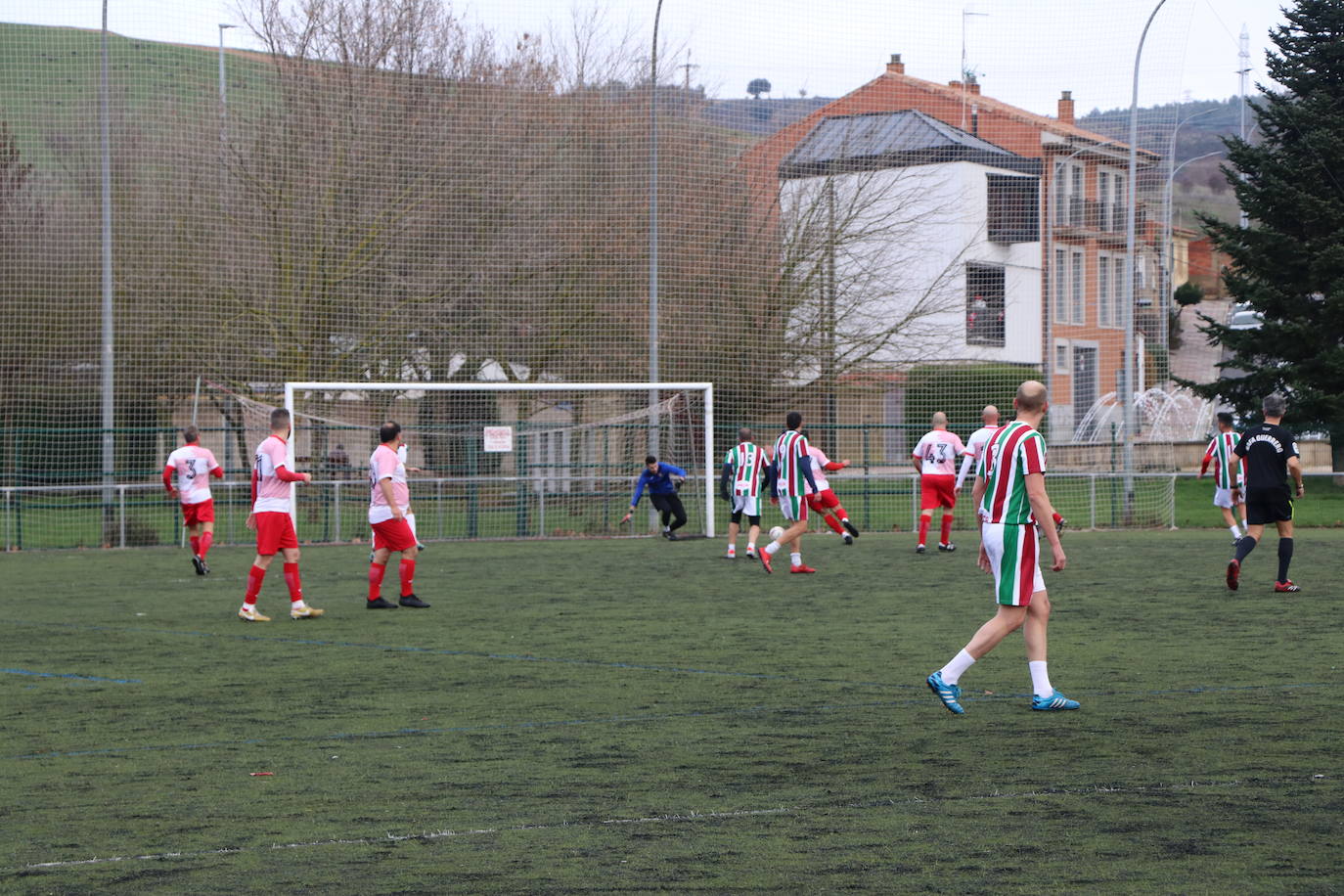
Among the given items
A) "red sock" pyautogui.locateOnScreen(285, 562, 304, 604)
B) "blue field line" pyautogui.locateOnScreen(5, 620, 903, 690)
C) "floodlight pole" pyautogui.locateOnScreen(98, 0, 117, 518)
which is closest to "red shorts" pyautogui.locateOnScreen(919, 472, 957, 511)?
"red sock" pyautogui.locateOnScreen(285, 562, 304, 604)

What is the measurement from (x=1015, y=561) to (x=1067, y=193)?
23753 millimetres

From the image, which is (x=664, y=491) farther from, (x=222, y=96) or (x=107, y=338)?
(x=222, y=96)

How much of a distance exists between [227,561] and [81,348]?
8.08m

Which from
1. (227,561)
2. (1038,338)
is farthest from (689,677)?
(1038,338)

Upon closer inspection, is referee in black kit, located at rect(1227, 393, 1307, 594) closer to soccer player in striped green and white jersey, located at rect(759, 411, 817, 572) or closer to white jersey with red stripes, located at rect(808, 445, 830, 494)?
soccer player in striped green and white jersey, located at rect(759, 411, 817, 572)

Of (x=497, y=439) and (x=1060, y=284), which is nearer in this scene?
(x=497, y=439)

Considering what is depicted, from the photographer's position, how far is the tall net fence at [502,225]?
26.6 metres

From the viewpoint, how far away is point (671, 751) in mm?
7051

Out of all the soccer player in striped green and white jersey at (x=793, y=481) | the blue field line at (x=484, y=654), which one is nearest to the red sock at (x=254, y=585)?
the blue field line at (x=484, y=654)

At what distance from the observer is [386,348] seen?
2786 centimetres

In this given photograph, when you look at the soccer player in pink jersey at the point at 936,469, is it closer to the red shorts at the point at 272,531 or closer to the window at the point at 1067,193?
the red shorts at the point at 272,531

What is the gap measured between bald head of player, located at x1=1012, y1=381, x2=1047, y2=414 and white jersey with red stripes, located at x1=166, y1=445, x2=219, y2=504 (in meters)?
12.2

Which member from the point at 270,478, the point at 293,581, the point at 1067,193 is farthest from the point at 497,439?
the point at 270,478

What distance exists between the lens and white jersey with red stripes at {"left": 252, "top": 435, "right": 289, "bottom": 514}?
1268 cm
